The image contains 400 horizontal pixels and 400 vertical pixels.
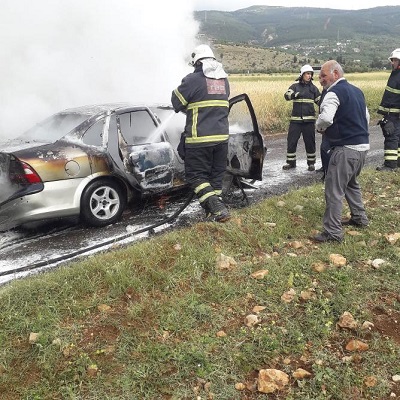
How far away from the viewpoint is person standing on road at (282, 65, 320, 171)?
777 centimetres

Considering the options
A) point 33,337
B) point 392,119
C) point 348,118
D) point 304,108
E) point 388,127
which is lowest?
point 33,337

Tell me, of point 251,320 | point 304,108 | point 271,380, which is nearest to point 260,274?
point 251,320

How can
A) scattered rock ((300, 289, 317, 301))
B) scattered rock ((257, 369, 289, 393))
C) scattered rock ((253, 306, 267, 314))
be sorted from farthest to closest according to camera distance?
scattered rock ((300, 289, 317, 301)) → scattered rock ((253, 306, 267, 314)) → scattered rock ((257, 369, 289, 393))

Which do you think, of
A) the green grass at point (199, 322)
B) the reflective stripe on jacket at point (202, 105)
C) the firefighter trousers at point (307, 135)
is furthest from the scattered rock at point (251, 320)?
the firefighter trousers at point (307, 135)

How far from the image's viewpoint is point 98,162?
4.91 meters

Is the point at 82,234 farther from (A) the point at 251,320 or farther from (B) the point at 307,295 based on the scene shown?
(B) the point at 307,295

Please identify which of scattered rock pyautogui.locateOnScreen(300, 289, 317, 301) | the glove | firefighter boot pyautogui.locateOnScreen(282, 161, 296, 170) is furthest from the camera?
firefighter boot pyautogui.locateOnScreen(282, 161, 296, 170)

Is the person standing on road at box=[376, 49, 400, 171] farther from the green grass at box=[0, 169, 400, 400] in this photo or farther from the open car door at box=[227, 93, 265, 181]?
the green grass at box=[0, 169, 400, 400]

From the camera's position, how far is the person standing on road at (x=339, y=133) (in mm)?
4109

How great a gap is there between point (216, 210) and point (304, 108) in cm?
390

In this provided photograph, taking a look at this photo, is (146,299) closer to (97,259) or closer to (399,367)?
(97,259)

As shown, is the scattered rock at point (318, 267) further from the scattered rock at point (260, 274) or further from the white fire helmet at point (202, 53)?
the white fire helmet at point (202, 53)

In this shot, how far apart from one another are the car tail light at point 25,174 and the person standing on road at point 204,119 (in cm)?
160

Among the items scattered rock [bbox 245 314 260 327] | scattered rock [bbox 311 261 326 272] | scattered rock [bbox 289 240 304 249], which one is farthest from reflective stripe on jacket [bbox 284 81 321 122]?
scattered rock [bbox 245 314 260 327]
